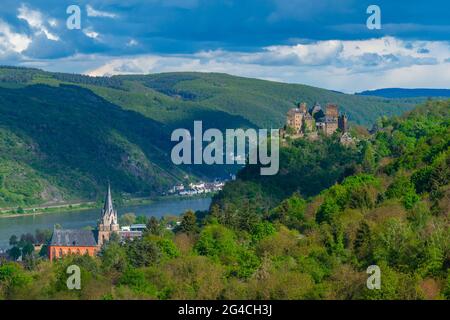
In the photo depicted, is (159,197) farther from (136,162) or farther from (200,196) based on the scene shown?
(136,162)

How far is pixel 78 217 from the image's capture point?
5064 inches

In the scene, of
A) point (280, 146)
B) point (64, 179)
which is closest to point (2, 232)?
point (280, 146)

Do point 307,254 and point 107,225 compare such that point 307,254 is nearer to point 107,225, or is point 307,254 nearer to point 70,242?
point 70,242

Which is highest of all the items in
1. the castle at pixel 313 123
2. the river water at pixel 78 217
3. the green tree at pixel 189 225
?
the castle at pixel 313 123

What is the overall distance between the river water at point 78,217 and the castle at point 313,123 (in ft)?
71.8

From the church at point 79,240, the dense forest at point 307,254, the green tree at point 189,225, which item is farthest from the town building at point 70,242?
the green tree at point 189,225

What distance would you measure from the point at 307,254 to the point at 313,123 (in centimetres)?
6047

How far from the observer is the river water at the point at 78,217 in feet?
369

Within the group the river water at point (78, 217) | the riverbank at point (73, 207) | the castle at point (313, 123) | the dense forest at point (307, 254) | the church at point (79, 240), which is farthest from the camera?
the riverbank at point (73, 207)

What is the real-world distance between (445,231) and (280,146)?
5980 centimetres

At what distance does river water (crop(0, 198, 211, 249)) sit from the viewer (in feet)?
369

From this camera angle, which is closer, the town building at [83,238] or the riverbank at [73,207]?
the town building at [83,238]

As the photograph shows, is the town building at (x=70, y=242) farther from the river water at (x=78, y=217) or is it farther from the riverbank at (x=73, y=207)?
the riverbank at (x=73, y=207)

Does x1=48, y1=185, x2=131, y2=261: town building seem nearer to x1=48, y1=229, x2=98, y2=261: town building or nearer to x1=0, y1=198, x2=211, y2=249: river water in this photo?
x1=48, y1=229, x2=98, y2=261: town building
